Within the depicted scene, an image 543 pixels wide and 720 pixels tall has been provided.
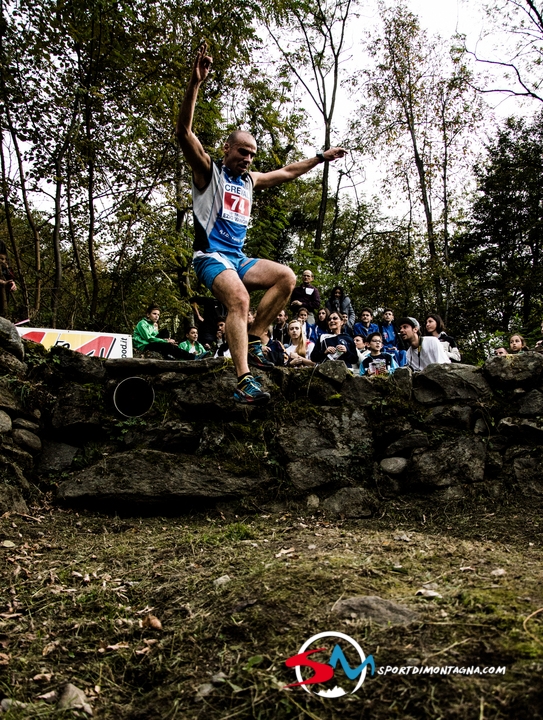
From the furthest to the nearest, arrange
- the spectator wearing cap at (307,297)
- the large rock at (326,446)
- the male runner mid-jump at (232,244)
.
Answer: the spectator wearing cap at (307,297)
the large rock at (326,446)
the male runner mid-jump at (232,244)

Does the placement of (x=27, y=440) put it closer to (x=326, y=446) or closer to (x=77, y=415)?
(x=77, y=415)

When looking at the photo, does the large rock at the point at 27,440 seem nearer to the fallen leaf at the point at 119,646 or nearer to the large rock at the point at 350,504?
the large rock at the point at 350,504

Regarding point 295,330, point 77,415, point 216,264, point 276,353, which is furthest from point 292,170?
point 77,415

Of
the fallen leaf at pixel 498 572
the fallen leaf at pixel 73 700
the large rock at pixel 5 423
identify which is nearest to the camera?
the fallen leaf at pixel 73 700

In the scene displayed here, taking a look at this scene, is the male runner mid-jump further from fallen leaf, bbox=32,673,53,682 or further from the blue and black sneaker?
fallen leaf, bbox=32,673,53,682

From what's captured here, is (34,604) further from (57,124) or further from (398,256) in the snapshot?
(398,256)

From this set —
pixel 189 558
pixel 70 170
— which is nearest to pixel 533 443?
pixel 189 558

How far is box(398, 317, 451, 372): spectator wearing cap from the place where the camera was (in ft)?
24.1

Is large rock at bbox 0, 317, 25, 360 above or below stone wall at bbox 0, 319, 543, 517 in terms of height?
above

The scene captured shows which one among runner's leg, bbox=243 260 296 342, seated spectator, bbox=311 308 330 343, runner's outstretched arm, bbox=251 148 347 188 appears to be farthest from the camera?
seated spectator, bbox=311 308 330 343

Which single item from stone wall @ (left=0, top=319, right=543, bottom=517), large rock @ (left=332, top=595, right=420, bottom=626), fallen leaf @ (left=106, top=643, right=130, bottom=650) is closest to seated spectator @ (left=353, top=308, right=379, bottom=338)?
stone wall @ (left=0, top=319, right=543, bottom=517)

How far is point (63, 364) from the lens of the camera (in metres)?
6.25

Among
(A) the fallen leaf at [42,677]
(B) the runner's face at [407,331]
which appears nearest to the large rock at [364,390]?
(B) the runner's face at [407,331]

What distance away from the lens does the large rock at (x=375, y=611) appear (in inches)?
102
